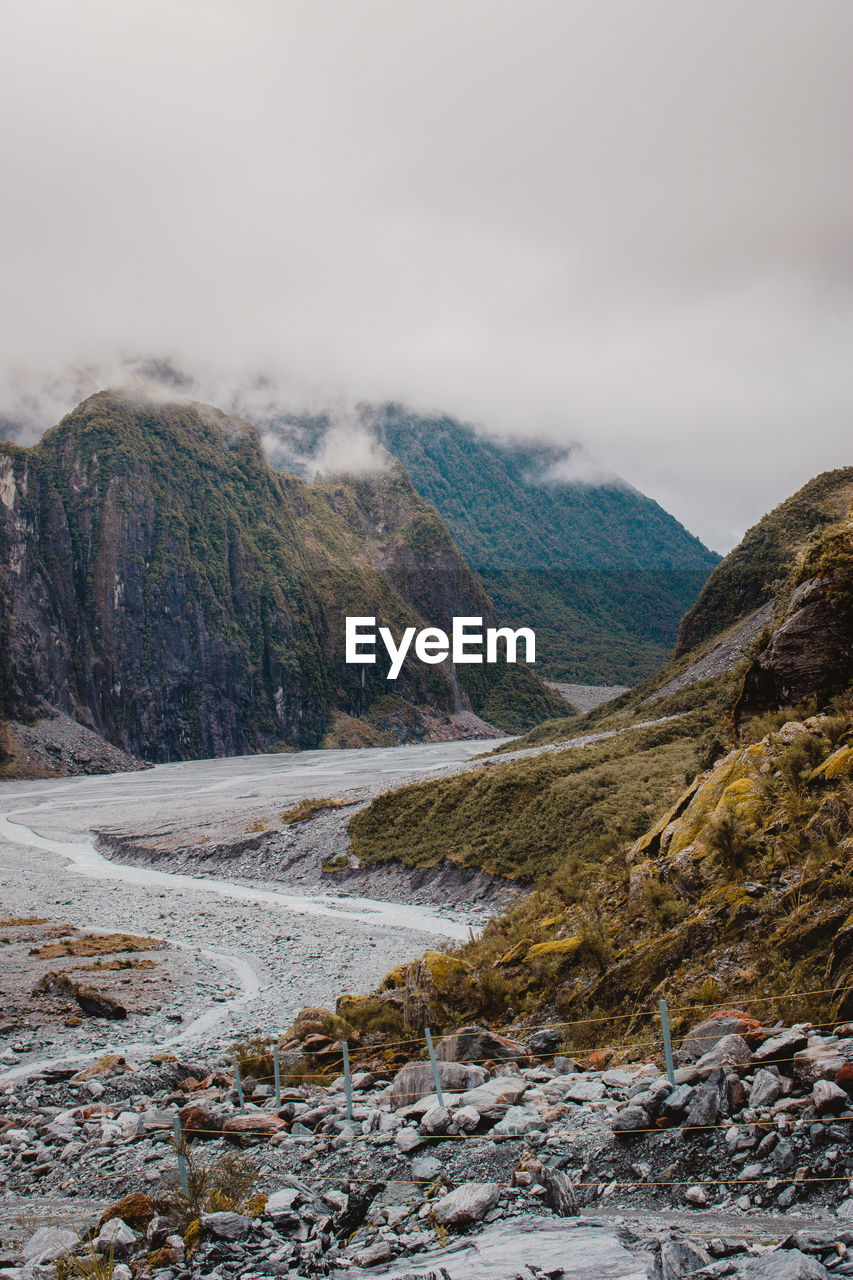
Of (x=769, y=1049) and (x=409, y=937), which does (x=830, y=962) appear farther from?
(x=409, y=937)

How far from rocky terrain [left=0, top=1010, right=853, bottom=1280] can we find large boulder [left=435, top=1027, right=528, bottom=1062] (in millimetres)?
30

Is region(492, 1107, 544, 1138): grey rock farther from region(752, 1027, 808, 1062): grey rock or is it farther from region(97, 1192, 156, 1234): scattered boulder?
region(97, 1192, 156, 1234): scattered boulder

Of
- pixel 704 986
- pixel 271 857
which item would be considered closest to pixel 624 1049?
pixel 704 986

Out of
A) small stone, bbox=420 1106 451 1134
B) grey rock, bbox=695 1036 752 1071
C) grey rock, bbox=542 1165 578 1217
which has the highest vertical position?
grey rock, bbox=695 1036 752 1071

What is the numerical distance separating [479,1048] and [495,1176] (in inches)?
126

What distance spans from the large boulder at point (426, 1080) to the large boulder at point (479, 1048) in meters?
0.46

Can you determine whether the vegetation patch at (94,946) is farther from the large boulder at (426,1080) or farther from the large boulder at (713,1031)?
the large boulder at (713,1031)

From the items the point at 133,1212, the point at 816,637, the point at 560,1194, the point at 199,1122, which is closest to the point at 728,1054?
the point at 560,1194

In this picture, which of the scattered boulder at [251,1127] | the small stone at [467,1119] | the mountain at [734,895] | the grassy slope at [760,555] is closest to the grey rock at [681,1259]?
the mountain at [734,895]

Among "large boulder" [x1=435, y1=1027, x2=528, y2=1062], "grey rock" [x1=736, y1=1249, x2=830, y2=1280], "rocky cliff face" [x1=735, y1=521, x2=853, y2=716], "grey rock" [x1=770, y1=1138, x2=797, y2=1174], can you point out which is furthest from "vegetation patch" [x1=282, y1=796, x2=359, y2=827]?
"grey rock" [x1=736, y1=1249, x2=830, y2=1280]

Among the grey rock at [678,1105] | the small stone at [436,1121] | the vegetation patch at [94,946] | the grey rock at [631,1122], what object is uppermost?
the grey rock at [678,1105]

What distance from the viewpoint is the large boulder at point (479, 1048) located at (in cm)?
1088

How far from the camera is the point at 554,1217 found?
23.1ft

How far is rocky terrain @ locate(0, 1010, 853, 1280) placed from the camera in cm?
625
